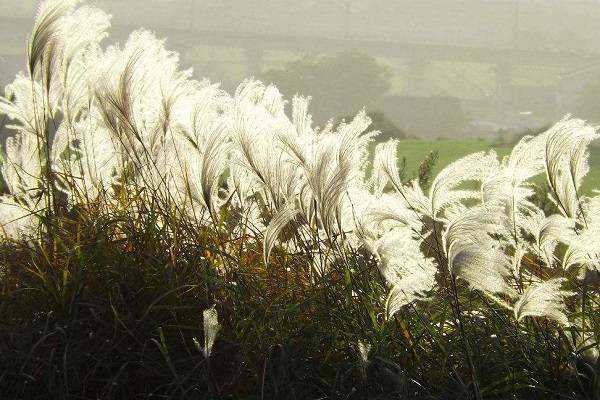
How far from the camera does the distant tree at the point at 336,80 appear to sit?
80.9m

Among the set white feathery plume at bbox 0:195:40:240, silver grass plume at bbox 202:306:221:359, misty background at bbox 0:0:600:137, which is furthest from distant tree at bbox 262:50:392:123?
silver grass plume at bbox 202:306:221:359

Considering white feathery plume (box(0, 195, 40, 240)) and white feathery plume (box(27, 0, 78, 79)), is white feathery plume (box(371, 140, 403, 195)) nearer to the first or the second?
white feathery plume (box(27, 0, 78, 79))

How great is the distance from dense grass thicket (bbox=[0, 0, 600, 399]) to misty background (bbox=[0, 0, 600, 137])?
99264 mm

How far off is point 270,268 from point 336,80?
80.9 metres

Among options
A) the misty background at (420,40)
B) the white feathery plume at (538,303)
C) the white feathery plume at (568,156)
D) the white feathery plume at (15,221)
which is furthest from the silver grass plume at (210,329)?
the misty background at (420,40)

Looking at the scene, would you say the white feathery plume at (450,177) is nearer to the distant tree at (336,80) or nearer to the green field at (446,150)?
the green field at (446,150)

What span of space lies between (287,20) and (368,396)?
4888 inches

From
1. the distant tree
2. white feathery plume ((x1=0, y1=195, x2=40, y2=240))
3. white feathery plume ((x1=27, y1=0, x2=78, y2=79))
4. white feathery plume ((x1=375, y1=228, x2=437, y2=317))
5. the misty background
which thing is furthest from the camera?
the misty background

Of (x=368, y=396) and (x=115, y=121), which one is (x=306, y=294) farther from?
(x=115, y=121)

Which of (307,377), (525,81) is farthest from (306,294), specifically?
(525,81)

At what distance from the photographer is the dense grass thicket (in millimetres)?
2631

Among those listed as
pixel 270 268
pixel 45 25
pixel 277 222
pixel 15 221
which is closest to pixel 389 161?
pixel 277 222

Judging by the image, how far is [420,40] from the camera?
123 meters

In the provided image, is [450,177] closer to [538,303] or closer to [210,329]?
[538,303]
